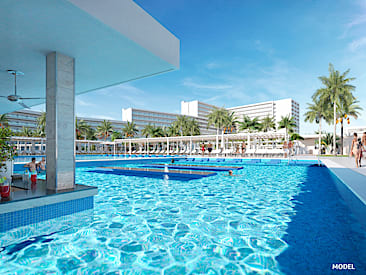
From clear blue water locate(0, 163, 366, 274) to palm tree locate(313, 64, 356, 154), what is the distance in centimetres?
2486

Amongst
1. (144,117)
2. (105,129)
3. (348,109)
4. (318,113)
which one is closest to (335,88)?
(348,109)

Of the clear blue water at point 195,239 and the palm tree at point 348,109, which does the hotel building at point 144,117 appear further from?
the clear blue water at point 195,239

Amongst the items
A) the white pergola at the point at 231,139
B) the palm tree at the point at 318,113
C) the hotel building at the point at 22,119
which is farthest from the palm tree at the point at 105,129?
the palm tree at the point at 318,113

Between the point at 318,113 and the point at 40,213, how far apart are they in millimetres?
32813

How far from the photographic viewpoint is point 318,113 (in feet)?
93.6

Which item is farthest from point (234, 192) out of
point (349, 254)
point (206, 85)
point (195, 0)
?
point (206, 85)

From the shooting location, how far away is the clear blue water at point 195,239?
7.32ft

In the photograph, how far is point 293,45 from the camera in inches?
814

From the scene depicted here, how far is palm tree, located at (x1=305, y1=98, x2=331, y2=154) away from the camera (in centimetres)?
2553

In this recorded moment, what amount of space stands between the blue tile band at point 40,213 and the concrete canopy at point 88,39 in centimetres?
268

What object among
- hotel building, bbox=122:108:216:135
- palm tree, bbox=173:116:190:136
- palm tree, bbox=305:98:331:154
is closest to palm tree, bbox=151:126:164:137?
palm tree, bbox=173:116:190:136

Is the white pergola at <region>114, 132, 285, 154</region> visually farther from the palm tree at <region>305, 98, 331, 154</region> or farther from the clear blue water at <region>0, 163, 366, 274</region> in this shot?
the clear blue water at <region>0, 163, 366, 274</region>

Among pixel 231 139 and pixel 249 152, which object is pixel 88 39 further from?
pixel 231 139

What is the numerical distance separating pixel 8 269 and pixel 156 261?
152cm
